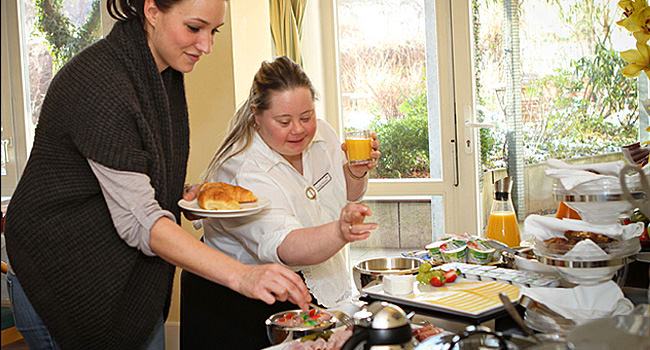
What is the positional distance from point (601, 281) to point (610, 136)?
2.89m

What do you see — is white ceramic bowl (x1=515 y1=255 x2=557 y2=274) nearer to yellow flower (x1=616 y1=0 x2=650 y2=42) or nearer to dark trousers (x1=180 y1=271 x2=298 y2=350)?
yellow flower (x1=616 y1=0 x2=650 y2=42)

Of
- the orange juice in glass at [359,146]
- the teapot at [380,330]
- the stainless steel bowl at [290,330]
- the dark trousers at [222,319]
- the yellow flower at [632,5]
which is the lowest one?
the dark trousers at [222,319]

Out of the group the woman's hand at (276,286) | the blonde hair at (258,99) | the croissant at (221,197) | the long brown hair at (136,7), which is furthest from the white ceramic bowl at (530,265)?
the long brown hair at (136,7)

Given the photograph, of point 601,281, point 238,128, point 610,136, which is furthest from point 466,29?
point 601,281

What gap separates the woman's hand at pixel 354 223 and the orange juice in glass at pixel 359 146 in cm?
45

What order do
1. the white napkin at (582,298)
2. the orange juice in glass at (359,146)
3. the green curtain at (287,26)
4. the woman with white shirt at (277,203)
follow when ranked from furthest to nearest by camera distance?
the green curtain at (287,26)
the orange juice in glass at (359,146)
the woman with white shirt at (277,203)
the white napkin at (582,298)

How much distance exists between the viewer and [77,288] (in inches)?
56.7

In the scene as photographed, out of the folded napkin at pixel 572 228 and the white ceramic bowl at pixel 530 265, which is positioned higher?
the folded napkin at pixel 572 228

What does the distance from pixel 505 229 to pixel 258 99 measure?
2.97 feet

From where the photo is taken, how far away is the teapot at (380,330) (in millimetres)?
881

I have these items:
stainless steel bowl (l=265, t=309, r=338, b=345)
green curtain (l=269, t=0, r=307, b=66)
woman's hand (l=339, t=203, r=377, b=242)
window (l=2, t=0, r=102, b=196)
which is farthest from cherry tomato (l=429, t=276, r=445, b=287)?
window (l=2, t=0, r=102, b=196)

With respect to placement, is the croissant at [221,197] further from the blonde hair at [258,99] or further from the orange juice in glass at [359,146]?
the orange juice in glass at [359,146]

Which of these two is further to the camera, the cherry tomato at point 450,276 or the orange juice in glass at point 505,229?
the orange juice in glass at point 505,229

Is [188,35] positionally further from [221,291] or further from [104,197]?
[221,291]
